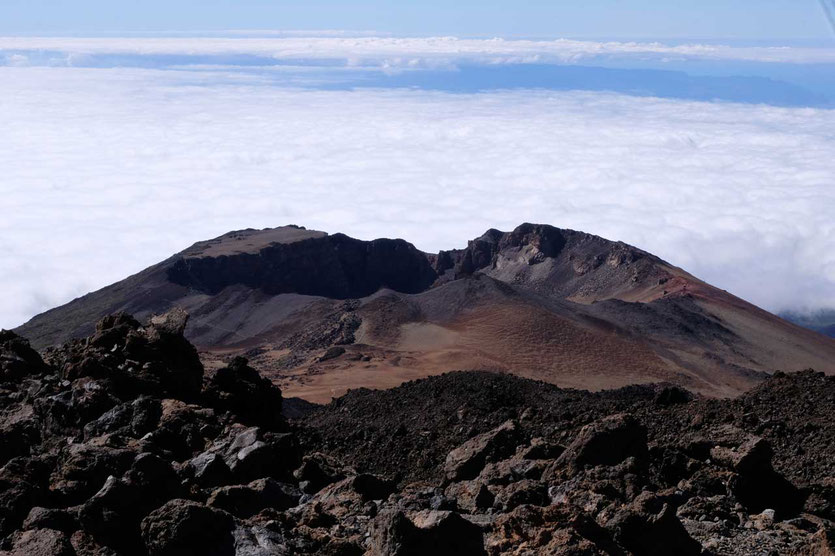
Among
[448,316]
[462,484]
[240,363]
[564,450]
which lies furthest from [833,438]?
[448,316]

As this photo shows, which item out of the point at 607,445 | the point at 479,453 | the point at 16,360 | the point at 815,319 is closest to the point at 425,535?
the point at 607,445

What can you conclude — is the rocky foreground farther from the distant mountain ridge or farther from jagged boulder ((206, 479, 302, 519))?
the distant mountain ridge

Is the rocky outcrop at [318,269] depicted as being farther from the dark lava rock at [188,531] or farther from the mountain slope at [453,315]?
the dark lava rock at [188,531]

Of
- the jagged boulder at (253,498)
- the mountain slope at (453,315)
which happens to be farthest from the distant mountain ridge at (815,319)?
the jagged boulder at (253,498)

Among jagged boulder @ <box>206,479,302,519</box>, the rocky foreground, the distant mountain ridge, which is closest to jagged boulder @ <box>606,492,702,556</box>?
the rocky foreground

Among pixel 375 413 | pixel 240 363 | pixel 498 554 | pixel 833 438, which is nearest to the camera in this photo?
pixel 498 554

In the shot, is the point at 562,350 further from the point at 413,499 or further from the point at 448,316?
the point at 413,499

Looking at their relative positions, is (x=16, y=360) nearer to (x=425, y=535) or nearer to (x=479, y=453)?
(x=479, y=453)
